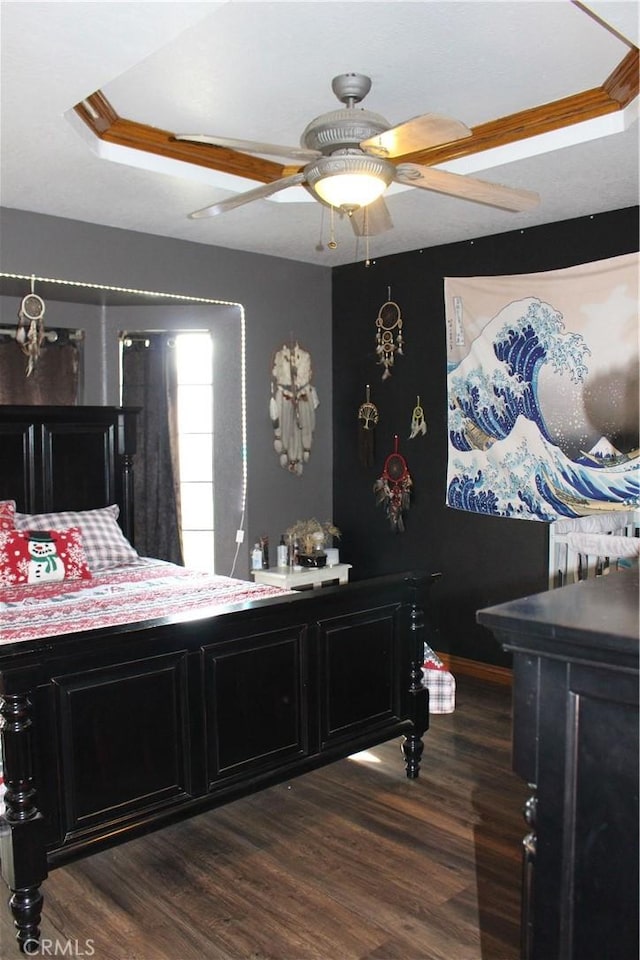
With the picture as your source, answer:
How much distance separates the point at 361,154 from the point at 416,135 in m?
0.21

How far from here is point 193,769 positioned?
271 cm

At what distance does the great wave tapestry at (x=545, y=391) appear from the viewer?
4.05m

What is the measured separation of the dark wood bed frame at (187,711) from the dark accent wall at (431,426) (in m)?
1.42

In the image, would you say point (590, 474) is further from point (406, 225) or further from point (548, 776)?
point (548, 776)

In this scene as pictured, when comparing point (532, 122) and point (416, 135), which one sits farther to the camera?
point (532, 122)

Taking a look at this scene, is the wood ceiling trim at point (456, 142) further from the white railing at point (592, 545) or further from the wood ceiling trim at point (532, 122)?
the white railing at point (592, 545)

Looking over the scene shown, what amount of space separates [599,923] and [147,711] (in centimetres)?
188

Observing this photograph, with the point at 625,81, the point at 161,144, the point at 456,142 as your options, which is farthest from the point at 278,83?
the point at 625,81

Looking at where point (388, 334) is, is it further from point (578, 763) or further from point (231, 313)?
point (578, 763)

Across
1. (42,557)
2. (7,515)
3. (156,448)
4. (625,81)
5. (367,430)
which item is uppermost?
(625,81)

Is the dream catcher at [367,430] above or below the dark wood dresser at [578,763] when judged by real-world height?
above

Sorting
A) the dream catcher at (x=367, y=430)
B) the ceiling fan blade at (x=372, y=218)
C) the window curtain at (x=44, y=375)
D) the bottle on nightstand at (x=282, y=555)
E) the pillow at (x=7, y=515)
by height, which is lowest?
the bottle on nightstand at (x=282, y=555)

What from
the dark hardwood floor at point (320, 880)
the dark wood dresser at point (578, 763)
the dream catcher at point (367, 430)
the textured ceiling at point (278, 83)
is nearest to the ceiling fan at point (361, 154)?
the textured ceiling at point (278, 83)

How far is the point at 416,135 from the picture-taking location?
2.37m
